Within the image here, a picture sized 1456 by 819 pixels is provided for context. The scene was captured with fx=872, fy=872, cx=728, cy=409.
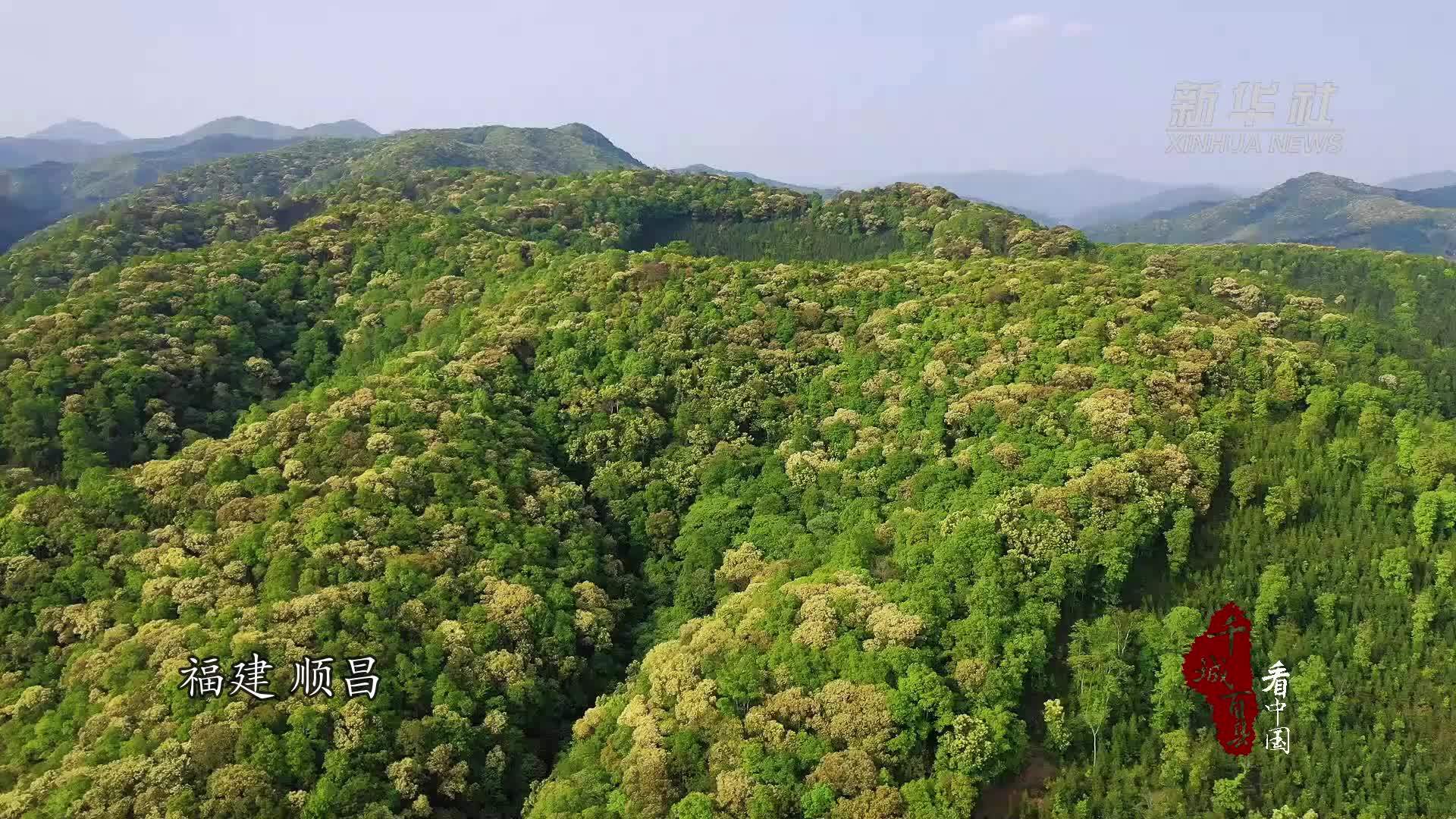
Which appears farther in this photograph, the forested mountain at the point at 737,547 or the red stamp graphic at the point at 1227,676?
the forested mountain at the point at 737,547

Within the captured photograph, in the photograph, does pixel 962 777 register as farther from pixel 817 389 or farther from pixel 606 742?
pixel 817 389

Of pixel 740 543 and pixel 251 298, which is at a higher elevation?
pixel 251 298

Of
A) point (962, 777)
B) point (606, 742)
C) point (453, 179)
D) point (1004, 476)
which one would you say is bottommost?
point (606, 742)

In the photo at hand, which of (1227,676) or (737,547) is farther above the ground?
(1227,676)

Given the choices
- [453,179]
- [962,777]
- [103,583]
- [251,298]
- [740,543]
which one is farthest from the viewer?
[453,179]

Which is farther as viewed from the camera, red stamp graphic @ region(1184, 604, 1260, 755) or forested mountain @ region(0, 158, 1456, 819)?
forested mountain @ region(0, 158, 1456, 819)

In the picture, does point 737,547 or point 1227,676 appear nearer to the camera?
point 1227,676

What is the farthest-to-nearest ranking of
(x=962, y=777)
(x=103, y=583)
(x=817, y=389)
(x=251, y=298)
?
(x=251, y=298) → (x=817, y=389) → (x=103, y=583) → (x=962, y=777)

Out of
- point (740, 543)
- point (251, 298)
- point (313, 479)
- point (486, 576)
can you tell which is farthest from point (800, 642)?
point (251, 298)
